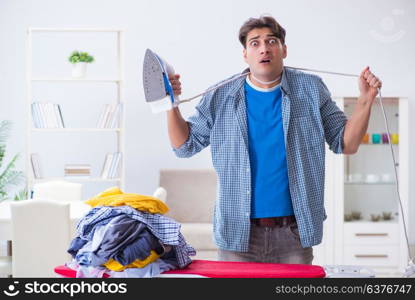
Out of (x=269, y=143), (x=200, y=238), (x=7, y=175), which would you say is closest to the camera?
(x=269, y=143)

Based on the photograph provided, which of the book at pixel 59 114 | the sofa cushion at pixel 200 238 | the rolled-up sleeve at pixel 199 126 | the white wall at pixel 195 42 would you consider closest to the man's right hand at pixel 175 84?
the rolled-up sleeve at pixel 199 126

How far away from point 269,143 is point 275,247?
0.38 m

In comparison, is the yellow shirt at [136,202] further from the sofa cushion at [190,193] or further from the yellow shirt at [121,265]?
the sofa cushion at [190,193]

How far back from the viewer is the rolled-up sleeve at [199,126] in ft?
8.66

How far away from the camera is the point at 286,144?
2.52 meters

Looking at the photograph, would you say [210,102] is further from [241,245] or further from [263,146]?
[241,245]

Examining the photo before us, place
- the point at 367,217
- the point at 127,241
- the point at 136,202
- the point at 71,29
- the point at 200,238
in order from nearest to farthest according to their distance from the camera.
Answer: the point at 127,241 < the point at 136,202 < the point at 200,238 < the point at 71,29 < the point at 367,217

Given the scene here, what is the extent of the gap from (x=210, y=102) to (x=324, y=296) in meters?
0.94

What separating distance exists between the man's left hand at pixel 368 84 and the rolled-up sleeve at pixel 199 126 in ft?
1.85

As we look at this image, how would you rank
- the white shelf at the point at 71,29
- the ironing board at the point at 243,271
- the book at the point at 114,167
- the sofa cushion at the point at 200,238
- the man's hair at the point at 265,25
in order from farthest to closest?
the book at the point at 114,167 < the white shelf at the point at 71,29 < the sofa cushion at the point at 200,238 < the man's hair at the point at 265,25 < the ironing board at the point at 243,271

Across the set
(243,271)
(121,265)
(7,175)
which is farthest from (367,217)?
(121,265)

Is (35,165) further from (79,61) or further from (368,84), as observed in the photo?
(368,84)

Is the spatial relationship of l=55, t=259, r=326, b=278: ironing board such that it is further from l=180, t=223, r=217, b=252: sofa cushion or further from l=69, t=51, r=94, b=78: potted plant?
l=69, t=51, r=94, b=78: potted plant

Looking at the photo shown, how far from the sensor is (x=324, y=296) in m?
2.00
